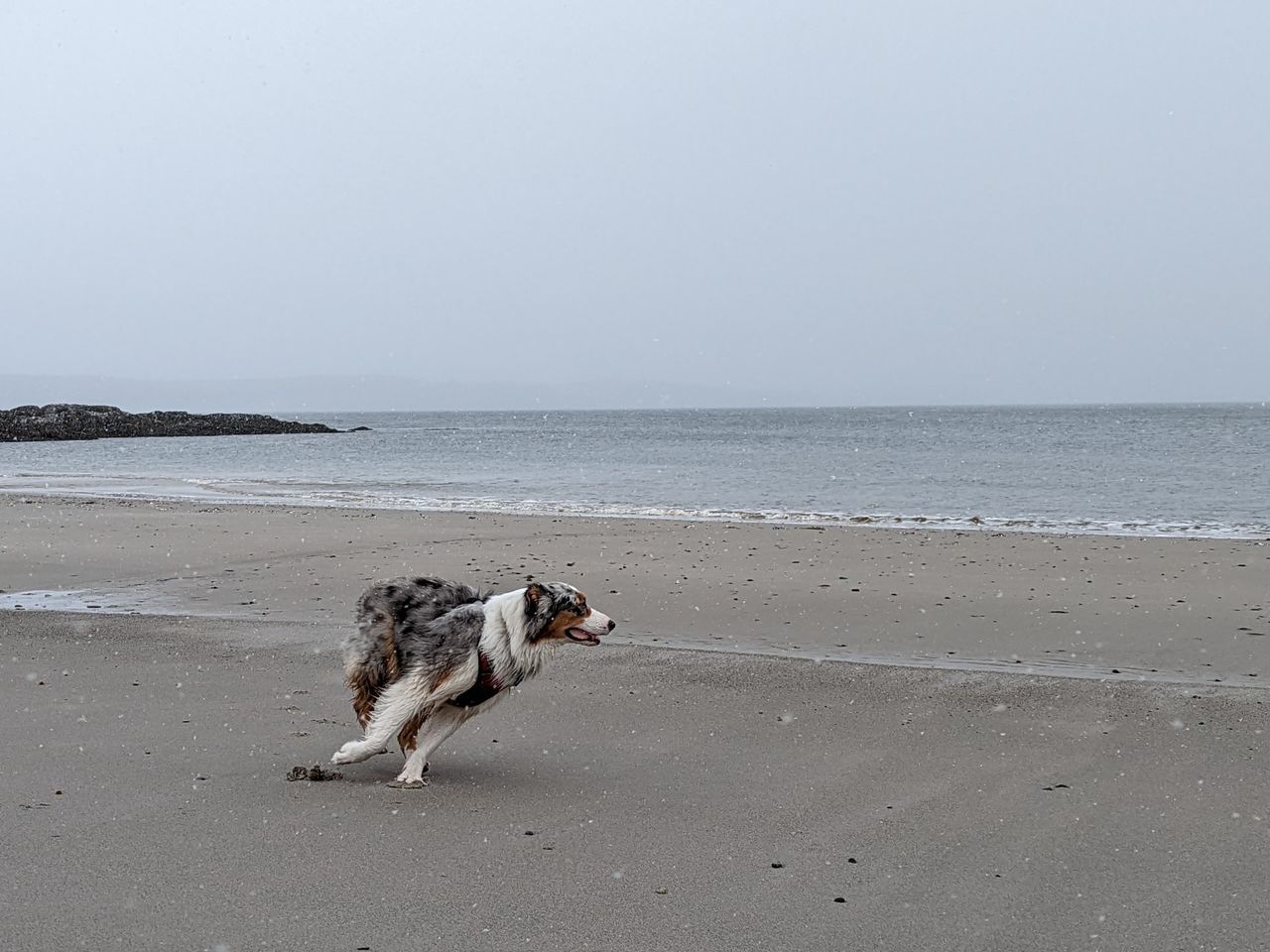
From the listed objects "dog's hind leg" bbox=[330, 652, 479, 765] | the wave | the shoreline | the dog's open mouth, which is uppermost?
the dog's open mouth

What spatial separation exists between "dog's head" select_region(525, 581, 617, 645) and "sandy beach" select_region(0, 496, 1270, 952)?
2.43ft

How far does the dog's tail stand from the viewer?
617cm

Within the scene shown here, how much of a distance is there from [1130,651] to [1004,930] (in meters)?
5.72

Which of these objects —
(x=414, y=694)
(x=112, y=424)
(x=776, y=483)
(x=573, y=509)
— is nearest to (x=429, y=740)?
(x=414, y=694)

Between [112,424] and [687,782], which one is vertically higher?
[112,424]

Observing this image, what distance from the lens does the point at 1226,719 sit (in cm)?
711

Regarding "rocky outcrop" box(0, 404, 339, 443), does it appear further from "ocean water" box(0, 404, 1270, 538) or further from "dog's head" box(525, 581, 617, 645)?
"dog's head" box(525, 581, 617, 645)

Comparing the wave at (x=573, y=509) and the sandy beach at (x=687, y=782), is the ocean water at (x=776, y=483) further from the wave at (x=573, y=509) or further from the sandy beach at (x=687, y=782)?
the sandy beach at (x=687, y=782)

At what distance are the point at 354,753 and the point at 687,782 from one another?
169cm

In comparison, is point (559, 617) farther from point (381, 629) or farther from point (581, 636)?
point (381, 629)

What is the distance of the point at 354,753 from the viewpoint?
6.14m

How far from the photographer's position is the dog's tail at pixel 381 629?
6168 mm

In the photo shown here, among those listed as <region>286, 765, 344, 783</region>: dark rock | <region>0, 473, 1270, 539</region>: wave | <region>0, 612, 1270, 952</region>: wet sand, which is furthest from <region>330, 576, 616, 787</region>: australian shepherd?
<region>0, 473, 1270, 539</region>: wave

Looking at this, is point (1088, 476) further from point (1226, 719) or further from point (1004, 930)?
point (1004, 930)
